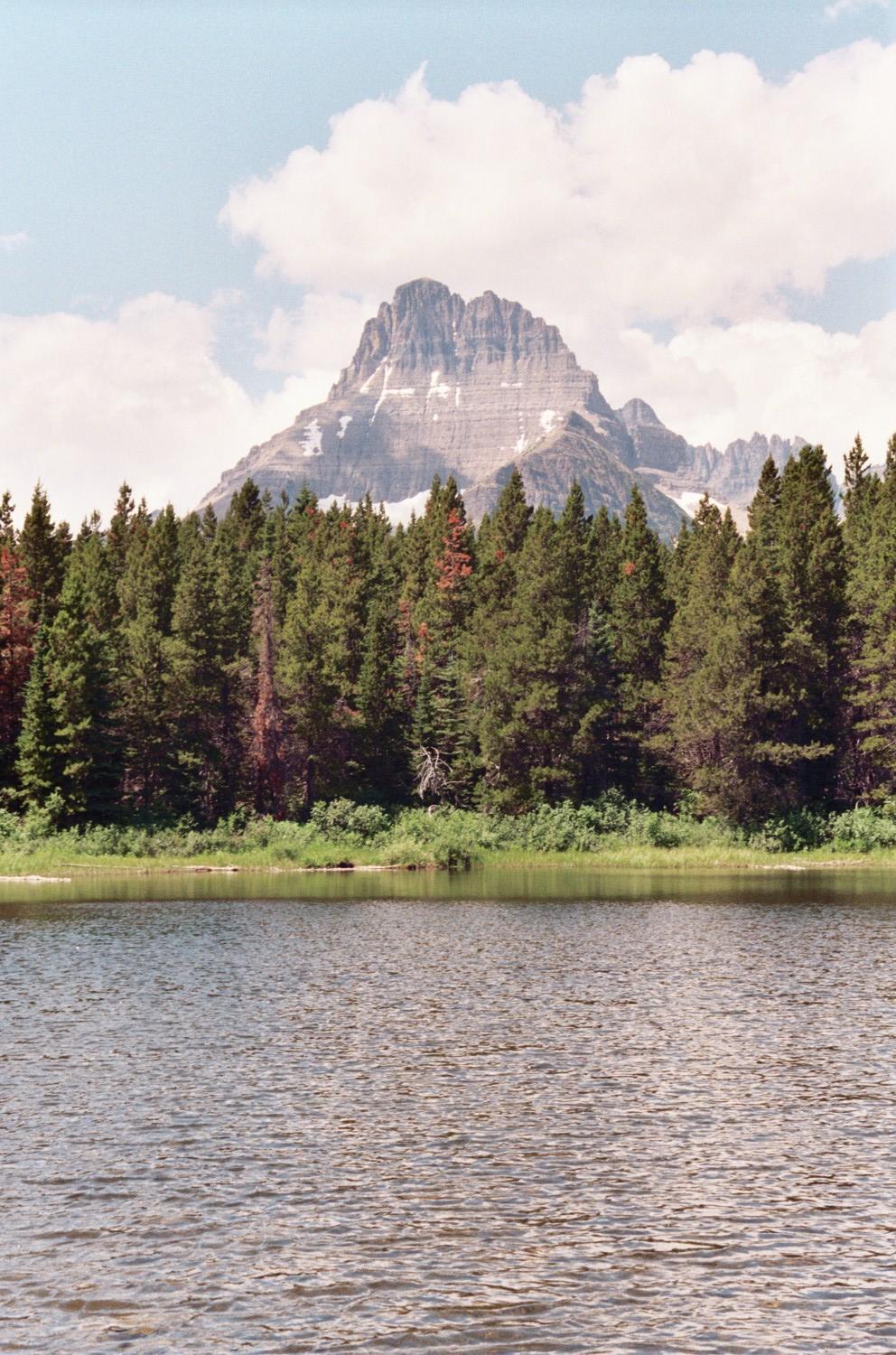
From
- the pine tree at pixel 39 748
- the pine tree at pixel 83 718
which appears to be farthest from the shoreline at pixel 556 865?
the pine tree at pixel 39 748

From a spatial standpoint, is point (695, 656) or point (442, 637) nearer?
point (695, 656)

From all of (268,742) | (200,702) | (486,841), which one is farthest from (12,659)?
(486,841)

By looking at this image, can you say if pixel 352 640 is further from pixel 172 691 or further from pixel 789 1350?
pixel 789 1350

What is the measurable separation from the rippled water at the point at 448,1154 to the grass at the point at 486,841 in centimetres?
4260

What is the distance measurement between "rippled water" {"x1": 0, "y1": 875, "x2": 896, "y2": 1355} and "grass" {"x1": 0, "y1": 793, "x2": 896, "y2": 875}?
42.6m

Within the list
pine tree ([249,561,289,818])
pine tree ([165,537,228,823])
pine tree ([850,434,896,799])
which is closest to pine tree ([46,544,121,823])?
pine tree ([165,537,228,823])

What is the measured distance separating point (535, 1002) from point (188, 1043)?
8.50 meters

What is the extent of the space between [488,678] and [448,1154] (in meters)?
75.6

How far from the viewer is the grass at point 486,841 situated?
79438 millimetres

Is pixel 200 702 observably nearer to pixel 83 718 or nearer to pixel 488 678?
pixel 83 718

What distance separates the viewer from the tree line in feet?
282

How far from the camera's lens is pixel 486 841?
8738 cm

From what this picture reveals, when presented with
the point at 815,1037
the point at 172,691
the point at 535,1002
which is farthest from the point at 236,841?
the point at 815,1037

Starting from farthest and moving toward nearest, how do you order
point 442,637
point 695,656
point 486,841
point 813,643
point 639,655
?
point 442,637, point 639,655, point 695,656, point 813,643, point 486,841
